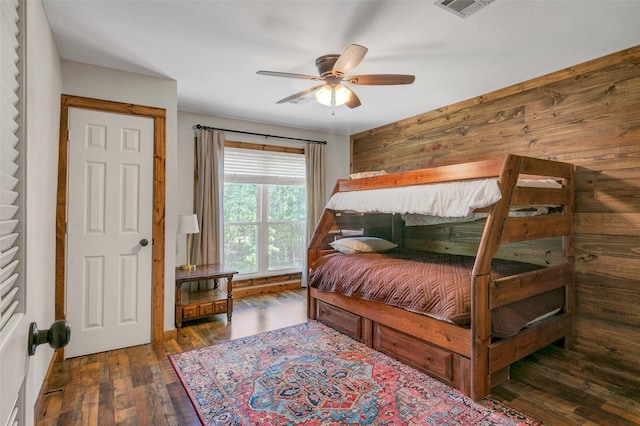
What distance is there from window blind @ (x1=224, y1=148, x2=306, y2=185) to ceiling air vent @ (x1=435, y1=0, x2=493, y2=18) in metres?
3.10

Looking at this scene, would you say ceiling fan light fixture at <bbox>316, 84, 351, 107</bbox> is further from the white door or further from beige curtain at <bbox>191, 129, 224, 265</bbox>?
beige curtain at <bbox>191, 129, 224, 265</bbox>

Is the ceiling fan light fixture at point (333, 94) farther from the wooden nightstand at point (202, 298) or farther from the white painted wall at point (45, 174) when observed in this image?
the wooden nightstand at point (202, 298)

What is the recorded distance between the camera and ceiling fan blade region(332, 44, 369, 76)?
1992 mm

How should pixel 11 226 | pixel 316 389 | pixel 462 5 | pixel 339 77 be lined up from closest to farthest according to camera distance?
1. pixel 11 226
2. pixel 462 5
3. pixel 316 389
4. pixel 339 77

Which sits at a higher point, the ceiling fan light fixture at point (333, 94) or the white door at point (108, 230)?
the ceiling fan light fixture at point (333, 94)

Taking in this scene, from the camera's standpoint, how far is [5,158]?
1.91ft

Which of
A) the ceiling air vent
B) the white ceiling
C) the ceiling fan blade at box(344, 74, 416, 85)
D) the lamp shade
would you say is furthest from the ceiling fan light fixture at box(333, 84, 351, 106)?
the lamp shade

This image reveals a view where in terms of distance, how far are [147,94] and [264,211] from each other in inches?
85.0

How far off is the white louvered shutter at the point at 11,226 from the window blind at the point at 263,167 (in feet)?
12.5

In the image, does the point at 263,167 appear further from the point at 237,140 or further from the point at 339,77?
the point at 339,77

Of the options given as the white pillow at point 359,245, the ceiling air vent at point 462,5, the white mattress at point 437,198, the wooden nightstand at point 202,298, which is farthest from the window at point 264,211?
the ceiling air vent at point 462,5

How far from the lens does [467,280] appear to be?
225cm

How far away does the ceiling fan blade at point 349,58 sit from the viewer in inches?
78.4

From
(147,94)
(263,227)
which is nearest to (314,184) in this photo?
(263,227)
